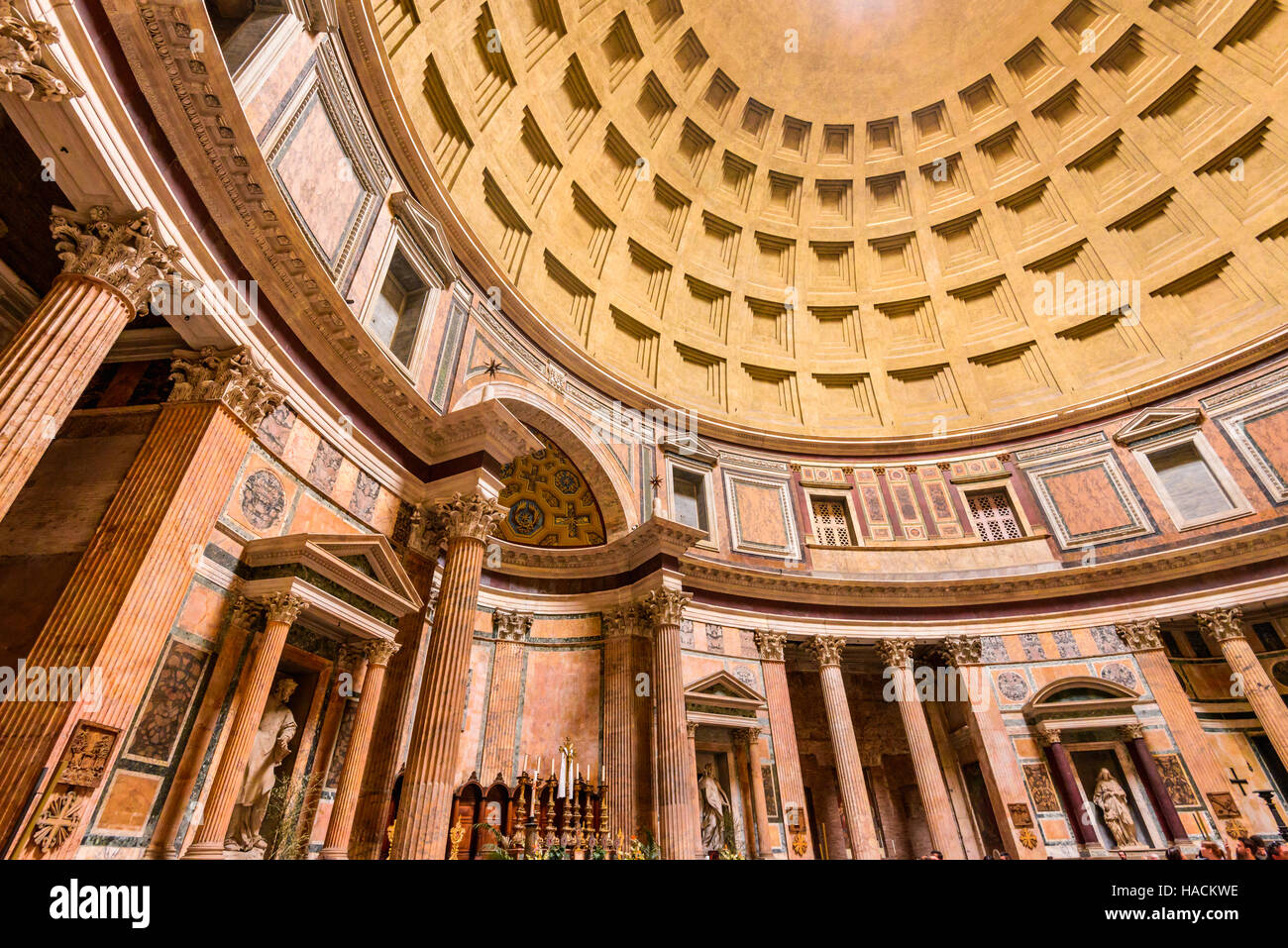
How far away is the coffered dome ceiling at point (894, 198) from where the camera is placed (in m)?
18.7

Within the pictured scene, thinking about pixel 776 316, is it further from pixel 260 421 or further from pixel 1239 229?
pixel 260 421

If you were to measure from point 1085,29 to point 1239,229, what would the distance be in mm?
9360

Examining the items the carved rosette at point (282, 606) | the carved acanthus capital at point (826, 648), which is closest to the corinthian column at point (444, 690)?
the carved rosette at point (282, 606)

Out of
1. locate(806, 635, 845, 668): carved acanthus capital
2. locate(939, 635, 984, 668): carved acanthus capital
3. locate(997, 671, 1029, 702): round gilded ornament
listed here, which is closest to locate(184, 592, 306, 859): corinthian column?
locate(806, 635, 845, 668): carved acanthus capital

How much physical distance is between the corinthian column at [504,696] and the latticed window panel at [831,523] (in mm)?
10627

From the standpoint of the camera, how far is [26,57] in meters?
4.84

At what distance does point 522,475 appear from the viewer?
53.6ft

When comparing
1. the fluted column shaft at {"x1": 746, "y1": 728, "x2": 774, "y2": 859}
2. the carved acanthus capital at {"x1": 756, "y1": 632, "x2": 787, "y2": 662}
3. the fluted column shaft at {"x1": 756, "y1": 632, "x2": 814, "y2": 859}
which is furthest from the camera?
the carved acanthus capital at {"x1": 756, "y1": 632, "x2": 787, "y2": 662}

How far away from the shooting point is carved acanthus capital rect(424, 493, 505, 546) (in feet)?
34.1

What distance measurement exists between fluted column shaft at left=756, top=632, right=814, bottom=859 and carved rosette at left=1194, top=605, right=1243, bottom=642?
11355mm

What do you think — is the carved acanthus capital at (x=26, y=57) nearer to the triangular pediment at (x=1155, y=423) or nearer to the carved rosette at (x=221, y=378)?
the carved rosette at (x=221, y=378)

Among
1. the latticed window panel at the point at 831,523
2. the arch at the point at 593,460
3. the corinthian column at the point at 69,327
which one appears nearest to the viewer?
the corinthian column at the point at 69,327

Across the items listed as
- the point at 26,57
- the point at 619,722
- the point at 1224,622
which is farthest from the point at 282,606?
the point at 1224,622

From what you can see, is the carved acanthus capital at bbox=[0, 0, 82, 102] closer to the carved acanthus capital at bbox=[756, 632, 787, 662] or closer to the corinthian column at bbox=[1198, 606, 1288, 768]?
the carved acanthus capital at bbox=[756, 632, 787, 662]
